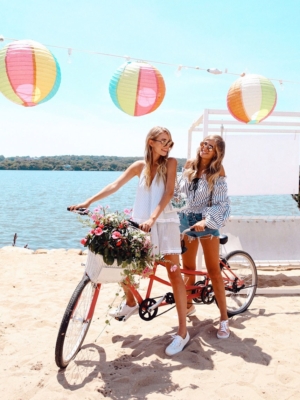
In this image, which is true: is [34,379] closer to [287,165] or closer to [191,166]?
[191,166]

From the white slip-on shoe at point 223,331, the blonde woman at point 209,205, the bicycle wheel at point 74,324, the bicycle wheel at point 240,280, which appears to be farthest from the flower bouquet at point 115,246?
the bicycle wheel at point 240,280

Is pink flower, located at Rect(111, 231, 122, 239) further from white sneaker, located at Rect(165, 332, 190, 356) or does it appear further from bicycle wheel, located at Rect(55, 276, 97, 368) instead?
white sneaker, located at Rect(165, 332, 190, 356)

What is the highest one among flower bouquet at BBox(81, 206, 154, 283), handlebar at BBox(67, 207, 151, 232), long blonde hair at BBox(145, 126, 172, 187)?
long blonde hair at BBox(145, 126, 172, 187)

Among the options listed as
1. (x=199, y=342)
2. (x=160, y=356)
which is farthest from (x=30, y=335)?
(x=199, y=342)

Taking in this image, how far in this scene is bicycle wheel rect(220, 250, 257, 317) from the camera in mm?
3750

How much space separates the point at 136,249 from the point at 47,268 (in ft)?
11.5

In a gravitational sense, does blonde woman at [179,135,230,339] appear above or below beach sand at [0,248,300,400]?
above

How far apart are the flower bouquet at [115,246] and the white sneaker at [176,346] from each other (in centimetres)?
69

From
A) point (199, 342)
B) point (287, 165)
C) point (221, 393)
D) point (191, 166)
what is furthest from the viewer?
point (287, 165)

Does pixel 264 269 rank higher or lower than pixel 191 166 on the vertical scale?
lower

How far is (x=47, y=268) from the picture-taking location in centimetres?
567

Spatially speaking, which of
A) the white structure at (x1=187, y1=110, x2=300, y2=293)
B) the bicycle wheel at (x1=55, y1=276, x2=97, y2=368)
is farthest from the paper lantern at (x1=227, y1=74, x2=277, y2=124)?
the bicycle wheel at (x1=55, y1=276, x2=97, y2=368)

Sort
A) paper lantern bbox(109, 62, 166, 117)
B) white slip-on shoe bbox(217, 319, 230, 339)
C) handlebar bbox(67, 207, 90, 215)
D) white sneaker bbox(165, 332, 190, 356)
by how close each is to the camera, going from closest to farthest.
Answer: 1. handlebar bbox(67, 207, 90, 215)
2. white sneaker bbox(165, 332, 190, 356)
3. white slip-on shoe bbox(217, 319, 230, 339)
4. paper lantern bbox(109, 62, 166, 117)

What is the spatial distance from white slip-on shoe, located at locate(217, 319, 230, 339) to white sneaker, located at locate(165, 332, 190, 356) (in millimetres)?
379
